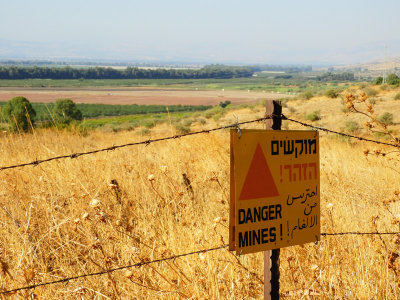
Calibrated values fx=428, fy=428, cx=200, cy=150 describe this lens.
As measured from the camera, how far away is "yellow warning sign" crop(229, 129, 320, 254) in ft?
7.41

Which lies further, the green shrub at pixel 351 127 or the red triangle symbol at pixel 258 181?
the green shrub at pixel 351 127

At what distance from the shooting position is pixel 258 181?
233cm

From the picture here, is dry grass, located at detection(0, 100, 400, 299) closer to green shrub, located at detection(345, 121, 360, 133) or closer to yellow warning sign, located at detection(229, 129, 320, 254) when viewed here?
yellow warning sign, located at detection(229, 129, 320, 254)

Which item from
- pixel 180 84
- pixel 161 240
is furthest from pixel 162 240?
pixel 180 84

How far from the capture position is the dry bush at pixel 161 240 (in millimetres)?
2973

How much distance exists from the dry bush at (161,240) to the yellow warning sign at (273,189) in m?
0.42

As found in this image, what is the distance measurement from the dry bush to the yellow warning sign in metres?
0.42

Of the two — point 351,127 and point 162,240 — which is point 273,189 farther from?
point 351,127

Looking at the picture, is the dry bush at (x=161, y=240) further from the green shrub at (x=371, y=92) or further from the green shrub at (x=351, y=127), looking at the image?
the green shrub at (x=371, y=92)

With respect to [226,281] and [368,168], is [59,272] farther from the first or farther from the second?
[368,168]

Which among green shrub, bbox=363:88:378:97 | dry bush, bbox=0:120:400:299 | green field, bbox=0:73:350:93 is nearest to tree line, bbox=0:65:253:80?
green field, bbox=0:73:350:93

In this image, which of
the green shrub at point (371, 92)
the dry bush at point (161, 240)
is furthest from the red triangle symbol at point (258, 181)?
the green shrub at point (371, 92)

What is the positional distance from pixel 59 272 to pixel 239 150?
2.28 meters

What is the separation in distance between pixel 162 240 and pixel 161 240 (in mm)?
96
